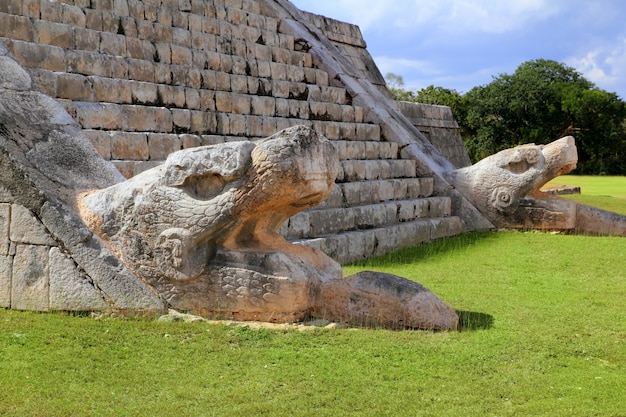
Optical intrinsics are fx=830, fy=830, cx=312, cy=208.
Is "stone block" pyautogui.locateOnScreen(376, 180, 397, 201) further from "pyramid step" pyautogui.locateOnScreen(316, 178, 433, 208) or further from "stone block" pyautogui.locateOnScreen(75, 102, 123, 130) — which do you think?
"stone block" pyautogui.locateOnScreen(75, 102, 123, 130)

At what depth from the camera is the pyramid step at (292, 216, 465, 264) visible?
8.69 m

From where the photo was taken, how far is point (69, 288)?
5789 mm

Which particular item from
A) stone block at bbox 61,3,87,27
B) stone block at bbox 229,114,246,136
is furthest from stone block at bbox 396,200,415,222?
stone block at bbox 61,3,87,27

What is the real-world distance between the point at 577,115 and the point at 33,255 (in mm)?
38612

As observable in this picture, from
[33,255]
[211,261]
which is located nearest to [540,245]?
[211,261]

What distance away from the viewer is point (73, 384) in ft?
14.6

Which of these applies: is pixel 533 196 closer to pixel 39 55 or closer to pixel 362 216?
pixel 362 216

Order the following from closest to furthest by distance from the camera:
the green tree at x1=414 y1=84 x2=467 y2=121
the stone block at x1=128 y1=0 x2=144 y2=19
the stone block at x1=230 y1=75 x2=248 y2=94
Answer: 1. the stone block at x1=128 y1=0 x2=144 y2=19
2. the stone block at x1=230 y1=75 x2=248 y2=94
3. the green tree at x1=414 y1=84 x2=467 y2=121

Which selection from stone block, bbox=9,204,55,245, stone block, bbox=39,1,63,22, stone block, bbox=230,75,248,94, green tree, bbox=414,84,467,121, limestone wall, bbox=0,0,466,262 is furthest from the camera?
green tree, bbox=414,84,467,121

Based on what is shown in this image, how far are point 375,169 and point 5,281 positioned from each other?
6081 millimetres

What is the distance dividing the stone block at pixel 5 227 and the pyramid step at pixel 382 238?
2.75 metres

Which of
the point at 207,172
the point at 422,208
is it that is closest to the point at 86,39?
the point at 207,172

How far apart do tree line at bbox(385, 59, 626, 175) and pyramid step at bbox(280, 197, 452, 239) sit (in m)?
29.6

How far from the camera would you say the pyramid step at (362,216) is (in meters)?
8.66
